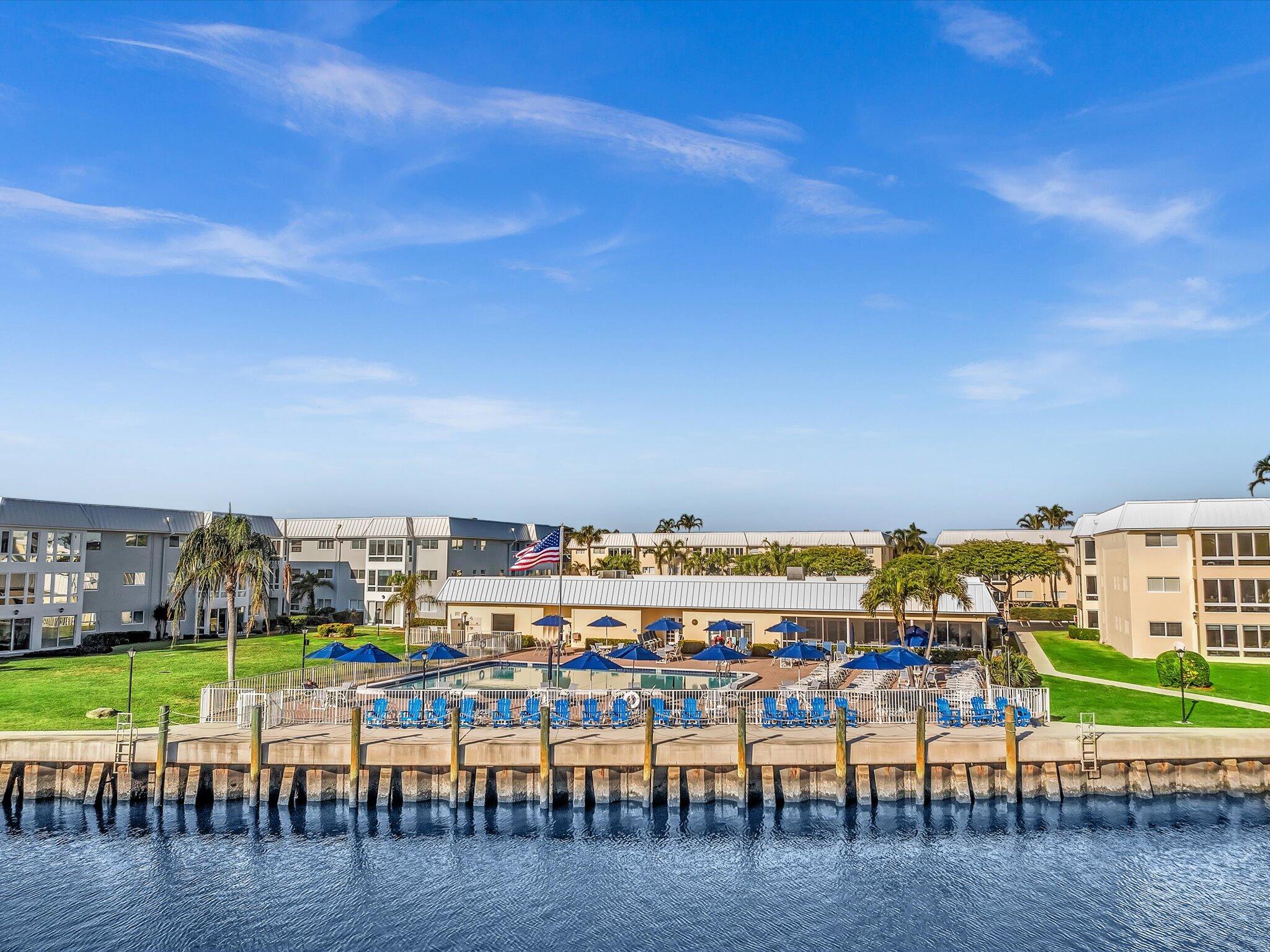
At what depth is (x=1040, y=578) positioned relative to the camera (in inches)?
4190

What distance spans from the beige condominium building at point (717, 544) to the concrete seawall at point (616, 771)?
93.1 meters

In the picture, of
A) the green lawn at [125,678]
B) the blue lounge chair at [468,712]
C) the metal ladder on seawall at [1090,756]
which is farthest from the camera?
the green lawn at [125,678]

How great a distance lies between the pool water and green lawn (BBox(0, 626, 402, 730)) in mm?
10963

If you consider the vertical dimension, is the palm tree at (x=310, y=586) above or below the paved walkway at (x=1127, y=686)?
above

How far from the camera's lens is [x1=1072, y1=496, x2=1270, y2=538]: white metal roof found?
51.6 metres

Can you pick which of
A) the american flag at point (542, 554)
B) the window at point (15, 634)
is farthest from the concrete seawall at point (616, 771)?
the window at point (15, 634)

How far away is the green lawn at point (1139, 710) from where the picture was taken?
33.1 meters

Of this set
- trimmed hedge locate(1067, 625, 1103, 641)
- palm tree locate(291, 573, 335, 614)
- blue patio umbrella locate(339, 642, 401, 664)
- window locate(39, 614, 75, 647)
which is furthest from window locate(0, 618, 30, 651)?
trimmed hedge locate(1067, 625, 1103, 641)

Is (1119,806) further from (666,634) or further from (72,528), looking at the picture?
(72,528)

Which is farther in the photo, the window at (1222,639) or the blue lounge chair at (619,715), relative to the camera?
the window at (1222,639)

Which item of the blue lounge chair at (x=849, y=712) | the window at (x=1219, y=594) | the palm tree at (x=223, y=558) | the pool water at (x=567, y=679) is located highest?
the palm tree at (x=223, y=558)

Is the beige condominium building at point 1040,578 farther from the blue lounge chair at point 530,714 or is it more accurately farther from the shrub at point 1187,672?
the blue lounge chair at point 530,714

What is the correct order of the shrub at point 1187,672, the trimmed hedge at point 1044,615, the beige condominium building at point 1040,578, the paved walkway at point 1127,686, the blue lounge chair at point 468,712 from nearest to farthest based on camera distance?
the blue lounge chair at point 468,712 → the paved walkway at point 1127,686 → the shrub at point 1187,672 → the trimmed hedge at point 1044,615 → the beige condominium building at point 1040,578

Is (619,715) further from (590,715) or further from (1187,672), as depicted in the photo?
(1187,672)
